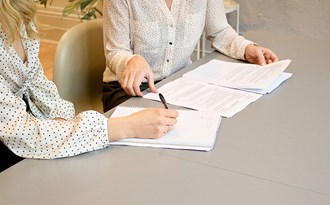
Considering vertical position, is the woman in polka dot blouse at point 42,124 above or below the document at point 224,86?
above

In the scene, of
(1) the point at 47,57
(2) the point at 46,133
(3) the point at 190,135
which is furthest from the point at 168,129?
(1) the point at 47,57

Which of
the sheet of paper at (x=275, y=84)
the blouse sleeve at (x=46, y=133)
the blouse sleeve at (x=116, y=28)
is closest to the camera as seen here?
the blouse sleeve at (x=46, y=133)

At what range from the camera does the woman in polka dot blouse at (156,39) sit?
1532mm

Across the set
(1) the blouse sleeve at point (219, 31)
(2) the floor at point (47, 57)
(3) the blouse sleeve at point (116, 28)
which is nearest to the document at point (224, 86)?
(1) the blouse sleeve at point (219, 31)

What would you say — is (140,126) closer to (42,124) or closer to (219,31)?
(42,124)

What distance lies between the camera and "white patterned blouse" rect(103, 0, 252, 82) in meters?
1.53

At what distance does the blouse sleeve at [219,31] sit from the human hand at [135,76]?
437 mm

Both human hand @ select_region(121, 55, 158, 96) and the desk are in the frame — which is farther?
human hand @ select_region(121, 55, 158, 96)

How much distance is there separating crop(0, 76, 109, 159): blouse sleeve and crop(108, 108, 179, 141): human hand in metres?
0.02

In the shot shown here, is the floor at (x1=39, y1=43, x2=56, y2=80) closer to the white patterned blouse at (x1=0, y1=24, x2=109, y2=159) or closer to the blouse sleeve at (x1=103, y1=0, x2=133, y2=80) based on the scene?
the blouse sleeve at (x1=103, y1=0, x2=133, y2=80)

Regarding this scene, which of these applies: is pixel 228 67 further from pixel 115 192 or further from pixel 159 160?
pixel 115 192

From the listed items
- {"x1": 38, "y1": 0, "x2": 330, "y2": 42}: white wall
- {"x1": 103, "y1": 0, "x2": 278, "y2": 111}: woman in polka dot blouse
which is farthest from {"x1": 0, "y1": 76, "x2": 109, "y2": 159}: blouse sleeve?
{"x1": 38, "y1": 0, "x2": 330, "y2": 42}: white wall

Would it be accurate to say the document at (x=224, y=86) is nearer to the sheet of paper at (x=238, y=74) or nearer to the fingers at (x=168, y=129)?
the sheet of paper at (x=238, y=74)

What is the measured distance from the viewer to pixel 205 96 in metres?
1.30
